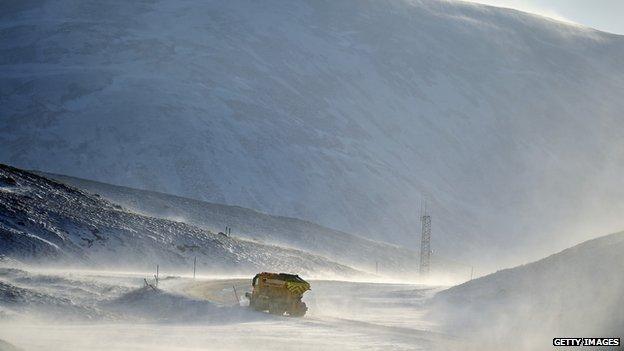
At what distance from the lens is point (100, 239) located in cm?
7794

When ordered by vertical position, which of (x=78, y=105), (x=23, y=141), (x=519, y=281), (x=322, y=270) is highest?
(x=78, y=105)

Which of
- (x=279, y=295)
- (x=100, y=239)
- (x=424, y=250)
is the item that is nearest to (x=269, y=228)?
(x=424, y=250)

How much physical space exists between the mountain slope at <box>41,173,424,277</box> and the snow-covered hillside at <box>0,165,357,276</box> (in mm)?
24543

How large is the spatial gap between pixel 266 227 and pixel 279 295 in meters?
90.7

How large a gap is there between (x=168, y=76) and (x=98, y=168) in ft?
161

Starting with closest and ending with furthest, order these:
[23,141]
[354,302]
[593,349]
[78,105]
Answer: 1. [593,349]
2. [354,302]
3. [23,141]
4. [78,105]

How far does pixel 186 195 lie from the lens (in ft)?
486

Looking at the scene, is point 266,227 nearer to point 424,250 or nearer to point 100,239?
point 424,250

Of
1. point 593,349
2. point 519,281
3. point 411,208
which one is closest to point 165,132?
point 411,208

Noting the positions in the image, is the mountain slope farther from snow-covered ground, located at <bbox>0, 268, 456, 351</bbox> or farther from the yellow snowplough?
the yellow snowplough

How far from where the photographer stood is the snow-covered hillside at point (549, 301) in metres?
31.9

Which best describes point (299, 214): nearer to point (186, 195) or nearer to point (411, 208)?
point (186, 195)

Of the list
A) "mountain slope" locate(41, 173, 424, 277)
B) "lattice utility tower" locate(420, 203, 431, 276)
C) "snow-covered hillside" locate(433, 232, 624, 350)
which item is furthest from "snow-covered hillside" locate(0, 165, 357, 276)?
"snow-covered hillside" locate(433, 232, 624, 350)

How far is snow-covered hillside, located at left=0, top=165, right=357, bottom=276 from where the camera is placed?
70.8 m
